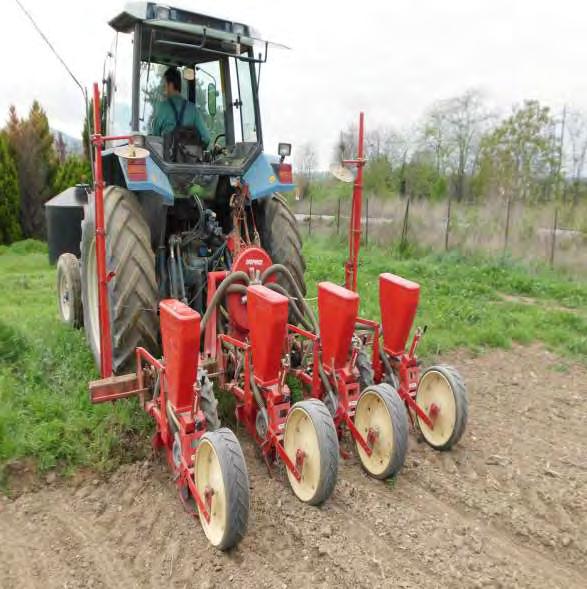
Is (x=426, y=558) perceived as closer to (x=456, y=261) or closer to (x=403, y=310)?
(x=403, y=310)

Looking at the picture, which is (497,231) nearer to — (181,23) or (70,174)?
(181,23)

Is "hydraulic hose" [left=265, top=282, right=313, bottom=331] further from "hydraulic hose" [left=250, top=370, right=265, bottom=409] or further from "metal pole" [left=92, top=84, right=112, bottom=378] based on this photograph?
"metal pole" [left=92, top=84, right=112, bottom=378]

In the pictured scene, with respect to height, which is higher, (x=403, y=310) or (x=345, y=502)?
(x=403, y=310)

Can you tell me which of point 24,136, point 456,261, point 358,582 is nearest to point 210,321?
point 358,582

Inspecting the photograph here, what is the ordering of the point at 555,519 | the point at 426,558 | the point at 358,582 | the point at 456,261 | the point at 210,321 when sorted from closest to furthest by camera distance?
the point at 358,582, the point at 426,558, the point at 555,519, the point at 210,321, the point at 456,261

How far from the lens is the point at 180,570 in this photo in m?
2.50

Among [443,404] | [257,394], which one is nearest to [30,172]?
[257,394]

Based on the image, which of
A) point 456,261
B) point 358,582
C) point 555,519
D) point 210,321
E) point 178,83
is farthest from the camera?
point 456,261

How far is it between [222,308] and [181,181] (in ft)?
3.32

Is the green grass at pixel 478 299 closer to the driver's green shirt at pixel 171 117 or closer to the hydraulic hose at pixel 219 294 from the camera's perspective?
the hydraulic hose at pixel 219 294

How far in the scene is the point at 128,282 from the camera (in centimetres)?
339

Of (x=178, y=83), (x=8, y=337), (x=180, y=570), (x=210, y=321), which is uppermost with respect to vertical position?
(x=178, y=83)

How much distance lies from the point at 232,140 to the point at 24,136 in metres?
11.8

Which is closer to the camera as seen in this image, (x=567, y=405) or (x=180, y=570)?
(x=180, y=570)
